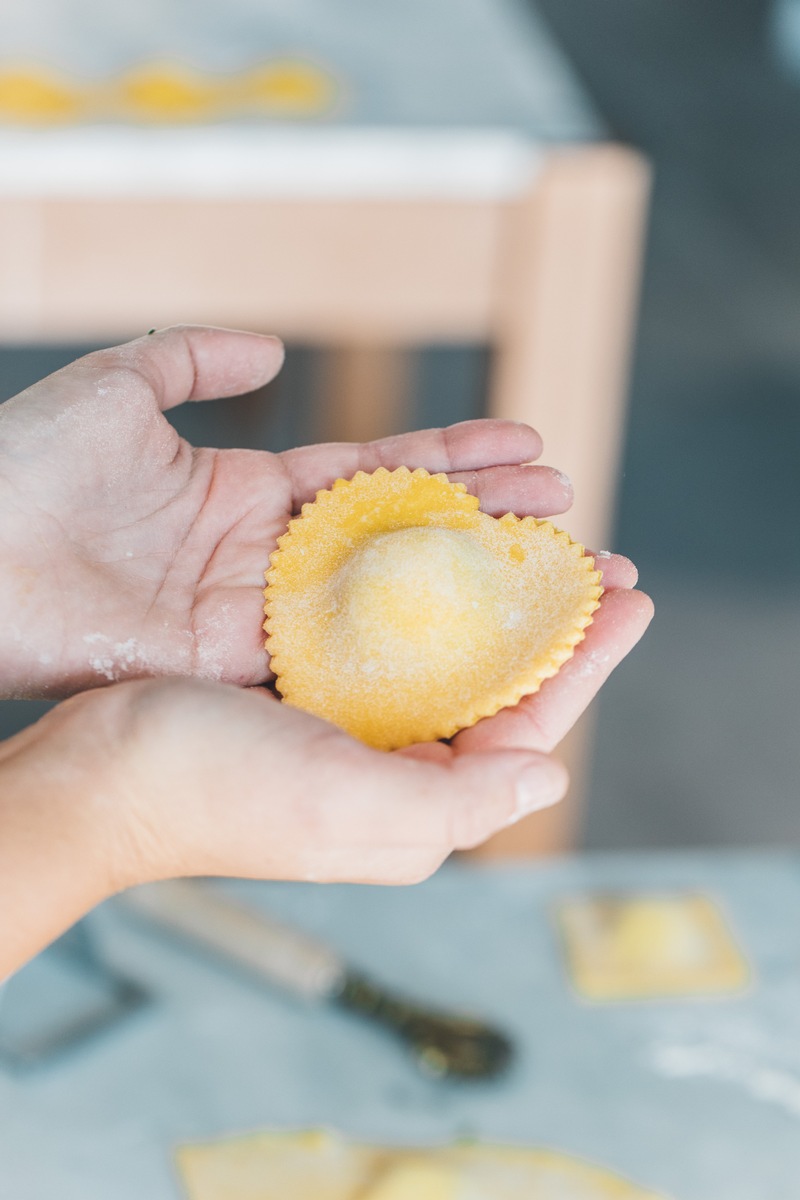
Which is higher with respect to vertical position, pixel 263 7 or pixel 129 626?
pixel 263 7

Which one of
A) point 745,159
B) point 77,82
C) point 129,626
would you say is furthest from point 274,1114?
point 745,159

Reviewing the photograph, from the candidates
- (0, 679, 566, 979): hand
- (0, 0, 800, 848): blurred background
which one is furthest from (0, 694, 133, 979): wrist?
(0, 0, 800, 848): blurred background

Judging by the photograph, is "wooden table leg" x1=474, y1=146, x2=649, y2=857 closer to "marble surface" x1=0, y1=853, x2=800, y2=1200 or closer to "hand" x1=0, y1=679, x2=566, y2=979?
"marble surface" x1=0, y1=853, x2=800, y2=1200

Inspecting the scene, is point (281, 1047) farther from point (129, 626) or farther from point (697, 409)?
point (697, 409)

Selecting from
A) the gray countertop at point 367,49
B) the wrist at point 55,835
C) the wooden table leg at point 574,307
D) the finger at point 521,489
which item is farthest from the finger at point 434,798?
the gray countertop at point 367,49

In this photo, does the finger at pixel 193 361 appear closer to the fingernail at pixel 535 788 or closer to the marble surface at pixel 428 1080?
the fingernail at pixel 535 788

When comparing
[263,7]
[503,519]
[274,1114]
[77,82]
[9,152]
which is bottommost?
[274,1114]
